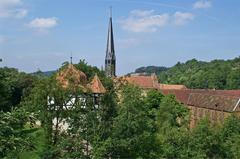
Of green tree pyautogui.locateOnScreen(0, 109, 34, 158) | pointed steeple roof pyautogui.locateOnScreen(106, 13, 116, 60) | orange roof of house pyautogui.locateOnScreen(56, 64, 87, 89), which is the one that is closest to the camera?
green tree pyautogui.locateOnScreen(0, 109, 34, 158)

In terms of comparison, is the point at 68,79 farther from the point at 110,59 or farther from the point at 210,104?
the point at 110,59

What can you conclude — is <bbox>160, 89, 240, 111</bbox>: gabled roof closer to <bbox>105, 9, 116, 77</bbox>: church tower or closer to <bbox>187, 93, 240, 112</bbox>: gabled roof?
<bbox>187, 93, 240, 112</bbox>: gabled roof

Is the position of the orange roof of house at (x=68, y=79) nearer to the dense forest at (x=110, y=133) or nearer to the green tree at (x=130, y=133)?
the dense forest at (x=110, y=133)

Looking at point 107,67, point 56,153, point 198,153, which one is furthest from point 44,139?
point 107,67

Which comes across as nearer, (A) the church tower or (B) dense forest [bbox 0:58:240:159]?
(B) dense forest [bbox 0:58:240:159]

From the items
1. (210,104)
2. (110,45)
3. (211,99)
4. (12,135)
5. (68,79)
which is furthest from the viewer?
(110,45)

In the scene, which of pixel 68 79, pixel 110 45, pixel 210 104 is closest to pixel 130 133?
pixel 68 79

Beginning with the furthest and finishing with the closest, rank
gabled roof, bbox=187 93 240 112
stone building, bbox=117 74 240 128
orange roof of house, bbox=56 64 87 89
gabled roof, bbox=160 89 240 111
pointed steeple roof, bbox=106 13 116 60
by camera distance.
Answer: pointed steeple roof, bbox=106 13 116 60
gabled roof, bbox=160 89 240 111
gabled roof, bbox=187 93 240 112
stone building, bbox=117 74 240 128
orange roof of house, bbox=56 64 87 89

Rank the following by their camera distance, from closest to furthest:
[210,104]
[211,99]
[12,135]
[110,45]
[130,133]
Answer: [12,135]
[130,133]
[210,104]
[211,99]
[110,45]

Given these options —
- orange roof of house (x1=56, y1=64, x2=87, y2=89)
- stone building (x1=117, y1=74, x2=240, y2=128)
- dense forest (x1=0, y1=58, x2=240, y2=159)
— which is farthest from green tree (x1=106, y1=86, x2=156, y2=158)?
stone building (x1=117, y1=74, x2=240, y2=128)

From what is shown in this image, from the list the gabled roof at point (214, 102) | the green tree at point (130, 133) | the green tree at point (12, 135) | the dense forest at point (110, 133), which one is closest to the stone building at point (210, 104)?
the gabled roof at point (214, 102)

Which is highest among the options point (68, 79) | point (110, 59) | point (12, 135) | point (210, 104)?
point (110, 59)

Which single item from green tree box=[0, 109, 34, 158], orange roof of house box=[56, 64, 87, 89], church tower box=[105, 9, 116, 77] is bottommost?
green tree box=[0, 109, 34, 158]

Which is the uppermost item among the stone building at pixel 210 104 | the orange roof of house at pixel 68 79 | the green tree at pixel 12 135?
the orange roof of house at pixel 68 79
